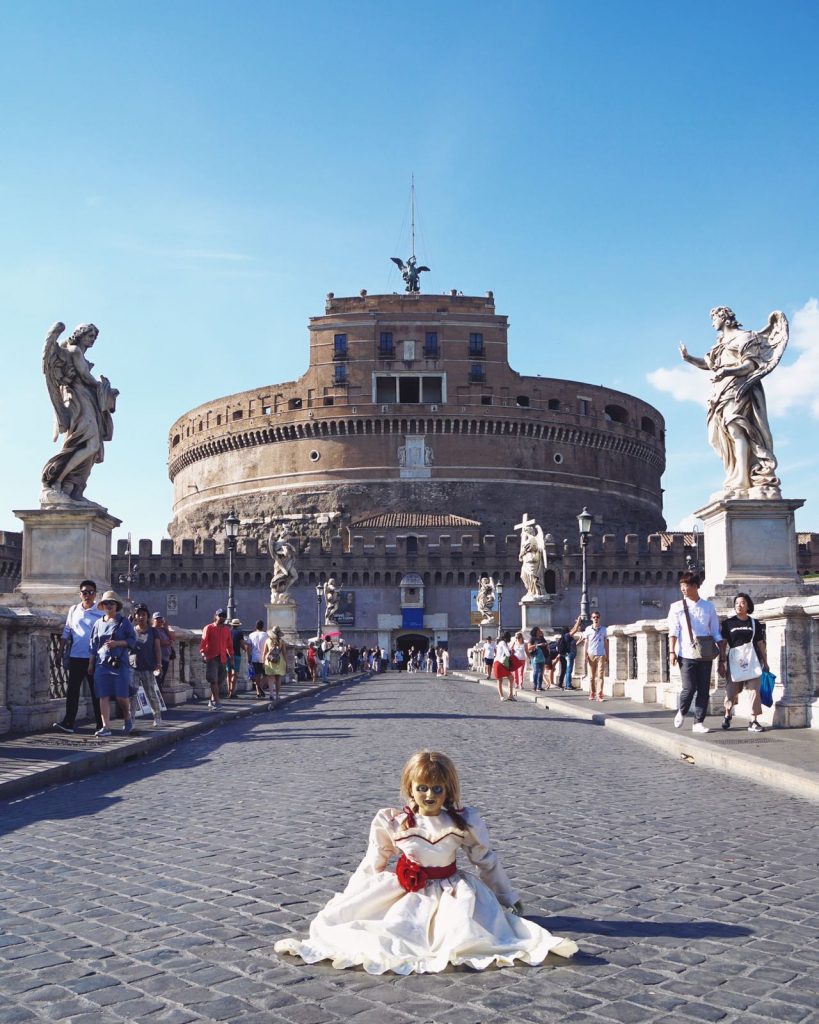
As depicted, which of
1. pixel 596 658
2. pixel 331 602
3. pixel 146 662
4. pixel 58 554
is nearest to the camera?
pixel 146 662

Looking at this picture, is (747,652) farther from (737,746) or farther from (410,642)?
(410,642)

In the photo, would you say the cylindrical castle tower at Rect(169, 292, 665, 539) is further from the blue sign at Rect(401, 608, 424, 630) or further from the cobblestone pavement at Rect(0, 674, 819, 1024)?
the cobblestone pavement at Rect(0, 674, 819, 1024)

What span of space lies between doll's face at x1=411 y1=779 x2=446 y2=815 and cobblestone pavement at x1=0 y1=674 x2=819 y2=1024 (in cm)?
50

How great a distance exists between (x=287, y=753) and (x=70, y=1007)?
639cm

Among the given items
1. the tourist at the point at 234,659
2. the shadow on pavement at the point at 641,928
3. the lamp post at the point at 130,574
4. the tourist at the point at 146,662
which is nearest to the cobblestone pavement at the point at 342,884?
the shadow on pavement at the point at 641,928

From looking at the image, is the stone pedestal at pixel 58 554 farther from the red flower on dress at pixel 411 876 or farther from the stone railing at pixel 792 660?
the red flower on dress at pixel 411 876

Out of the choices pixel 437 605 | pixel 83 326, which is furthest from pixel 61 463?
pixel 437 605

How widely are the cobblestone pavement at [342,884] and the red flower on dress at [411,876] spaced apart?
295mm

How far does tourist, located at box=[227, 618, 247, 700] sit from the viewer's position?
1698 centimetres

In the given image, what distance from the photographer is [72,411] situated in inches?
440

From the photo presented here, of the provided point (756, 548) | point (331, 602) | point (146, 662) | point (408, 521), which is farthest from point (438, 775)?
point (408, 521)

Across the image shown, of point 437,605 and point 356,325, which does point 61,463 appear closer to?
point 437,605

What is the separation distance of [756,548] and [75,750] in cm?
627

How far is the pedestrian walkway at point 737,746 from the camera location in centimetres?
653
